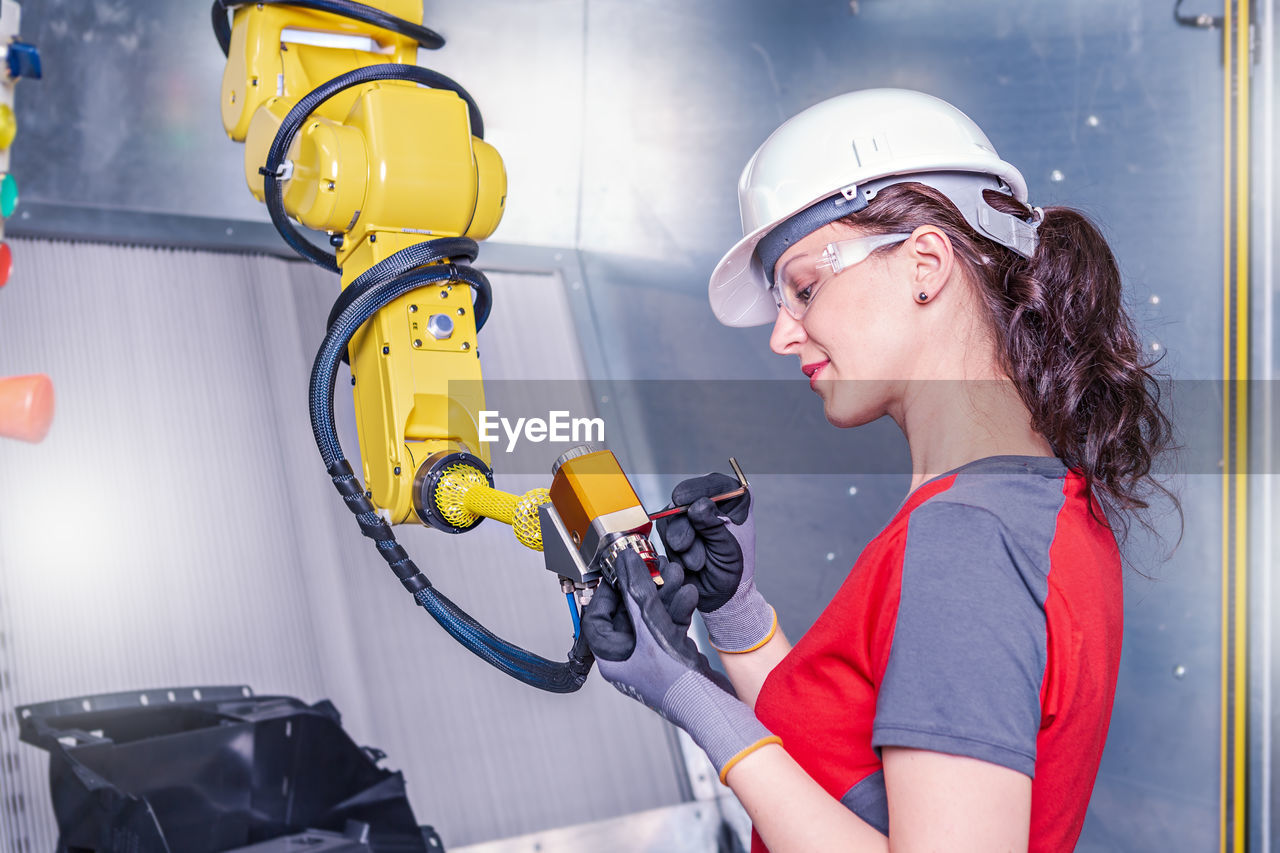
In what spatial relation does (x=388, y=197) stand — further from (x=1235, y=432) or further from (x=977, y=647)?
(x=1235, y=432)

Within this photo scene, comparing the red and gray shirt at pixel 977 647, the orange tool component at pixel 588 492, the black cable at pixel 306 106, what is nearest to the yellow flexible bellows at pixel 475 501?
the orange tool component at pixel 588 492

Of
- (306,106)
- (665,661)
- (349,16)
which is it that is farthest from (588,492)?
(349,16)

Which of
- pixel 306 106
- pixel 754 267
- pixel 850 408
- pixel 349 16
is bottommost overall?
pixel 850 408

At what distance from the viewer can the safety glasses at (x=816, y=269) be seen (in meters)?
1.27

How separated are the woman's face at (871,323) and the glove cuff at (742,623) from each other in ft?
1.35

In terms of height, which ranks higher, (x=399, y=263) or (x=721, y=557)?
(x=399, y=263)

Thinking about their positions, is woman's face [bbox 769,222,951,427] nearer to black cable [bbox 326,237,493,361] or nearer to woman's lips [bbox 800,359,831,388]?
woman's lips [bbox 800,359,831,388]

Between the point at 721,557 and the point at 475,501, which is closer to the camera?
the point at 721,557

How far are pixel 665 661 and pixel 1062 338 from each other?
0.63m

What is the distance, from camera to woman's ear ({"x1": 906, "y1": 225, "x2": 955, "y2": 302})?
121 cm

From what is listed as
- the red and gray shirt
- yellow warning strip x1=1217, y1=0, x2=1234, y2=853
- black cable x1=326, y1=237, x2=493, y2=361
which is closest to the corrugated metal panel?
black cable x1=326, y1=237, x2=493, y2=361

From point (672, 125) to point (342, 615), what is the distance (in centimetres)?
190

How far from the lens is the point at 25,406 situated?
973mm

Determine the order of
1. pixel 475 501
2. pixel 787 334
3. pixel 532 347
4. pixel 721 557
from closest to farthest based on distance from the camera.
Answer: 1. pixel 787 334
2. pixel 721 557
3. pixel 475 501
4. pixel 532 347
